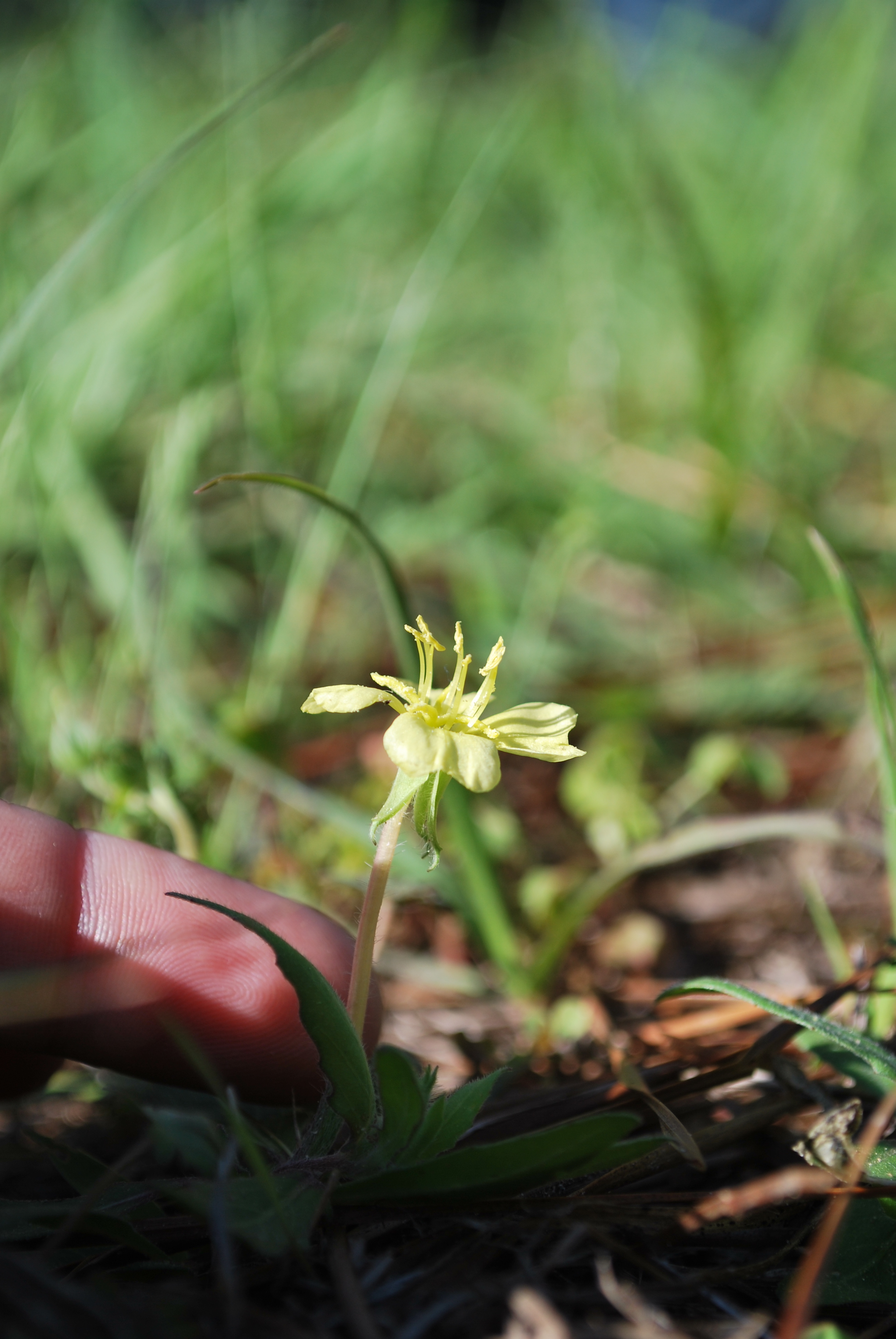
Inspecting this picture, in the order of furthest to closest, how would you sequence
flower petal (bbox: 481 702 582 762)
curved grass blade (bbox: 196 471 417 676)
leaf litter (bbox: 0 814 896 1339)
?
curved grass blade (bbox: 196 471 417 676) → flower petal (bbox: 481 702 582 762) → leaf litter (bbox: 0 814 896 1339)

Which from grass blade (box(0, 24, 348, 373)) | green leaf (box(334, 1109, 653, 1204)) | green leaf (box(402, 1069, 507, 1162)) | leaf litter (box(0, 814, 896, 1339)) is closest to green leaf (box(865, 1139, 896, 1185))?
leaf litter (box(0, 814, 896, 1339))

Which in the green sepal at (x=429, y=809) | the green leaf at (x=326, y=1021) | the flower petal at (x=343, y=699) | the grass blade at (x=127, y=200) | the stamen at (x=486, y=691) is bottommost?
the green leaf at (x=326, y=1021)

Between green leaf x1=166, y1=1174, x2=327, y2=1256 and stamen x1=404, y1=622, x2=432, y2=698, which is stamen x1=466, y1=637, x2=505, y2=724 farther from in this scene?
green leaf x1=166, y1=1174, x2=327, y2=1256

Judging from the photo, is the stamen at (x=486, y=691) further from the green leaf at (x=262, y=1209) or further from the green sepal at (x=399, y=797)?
the green leaf at (x=262, y=1209)

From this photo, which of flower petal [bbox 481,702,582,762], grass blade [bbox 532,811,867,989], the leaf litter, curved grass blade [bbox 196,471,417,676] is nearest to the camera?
the leaf litter

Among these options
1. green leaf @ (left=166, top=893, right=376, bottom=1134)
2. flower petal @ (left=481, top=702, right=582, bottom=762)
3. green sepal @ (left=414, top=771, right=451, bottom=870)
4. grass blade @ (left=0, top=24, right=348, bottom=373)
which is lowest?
green leaf @ (left=166, top=893, right=376, bottom=1134)

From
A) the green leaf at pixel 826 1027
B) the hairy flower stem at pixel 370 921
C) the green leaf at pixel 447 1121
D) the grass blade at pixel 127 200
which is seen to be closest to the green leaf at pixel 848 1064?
the green leaf at pixel 826 1027

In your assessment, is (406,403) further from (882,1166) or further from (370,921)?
(882,1166)
